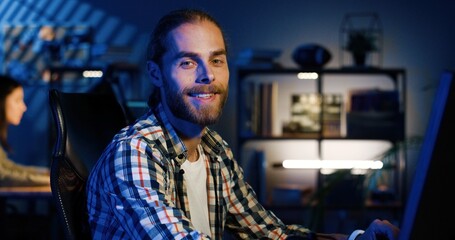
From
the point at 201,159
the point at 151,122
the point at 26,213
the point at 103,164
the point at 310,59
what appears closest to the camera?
the point at 103,164

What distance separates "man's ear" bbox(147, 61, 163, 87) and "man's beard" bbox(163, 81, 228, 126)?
0.04 m

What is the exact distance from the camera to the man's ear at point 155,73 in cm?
169

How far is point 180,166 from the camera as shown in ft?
5.47

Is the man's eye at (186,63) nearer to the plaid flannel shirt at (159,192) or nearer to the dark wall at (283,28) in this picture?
the plaid flannel shirt at (159,192)

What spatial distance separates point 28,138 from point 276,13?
6.51ft

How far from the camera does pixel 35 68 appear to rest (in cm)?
561

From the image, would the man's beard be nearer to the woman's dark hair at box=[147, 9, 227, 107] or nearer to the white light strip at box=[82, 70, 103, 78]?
the woman's dark hair at box=[147, 9, 227, 107]

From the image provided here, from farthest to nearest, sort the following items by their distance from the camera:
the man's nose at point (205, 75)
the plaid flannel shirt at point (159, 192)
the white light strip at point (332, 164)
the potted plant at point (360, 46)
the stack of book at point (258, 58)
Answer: the white light strip at point (332, 164) < the potted plant at point (360, 46) < the stack of book at point (258, 58) < the man's nose at point (205, 75) < the plaid flannel shirt at point (159, 192)

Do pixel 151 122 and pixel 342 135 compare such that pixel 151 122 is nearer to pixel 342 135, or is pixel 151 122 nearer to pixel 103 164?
pixel 103 164

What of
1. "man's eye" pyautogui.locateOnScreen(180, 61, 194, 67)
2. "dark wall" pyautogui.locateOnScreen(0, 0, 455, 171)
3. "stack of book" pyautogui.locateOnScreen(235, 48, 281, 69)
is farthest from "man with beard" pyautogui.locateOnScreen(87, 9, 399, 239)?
"dark wall" pyautogui.locateOnScreen(0, 0, 455, 171)

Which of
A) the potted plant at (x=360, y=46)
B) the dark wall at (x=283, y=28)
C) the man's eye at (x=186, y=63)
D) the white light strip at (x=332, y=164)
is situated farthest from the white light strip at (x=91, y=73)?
the man's eye at (x=186, y=63)

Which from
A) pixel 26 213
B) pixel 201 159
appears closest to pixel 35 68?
pixel 26 213

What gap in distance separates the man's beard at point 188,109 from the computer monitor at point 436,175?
0.75 meters

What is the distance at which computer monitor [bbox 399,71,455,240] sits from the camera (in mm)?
877
